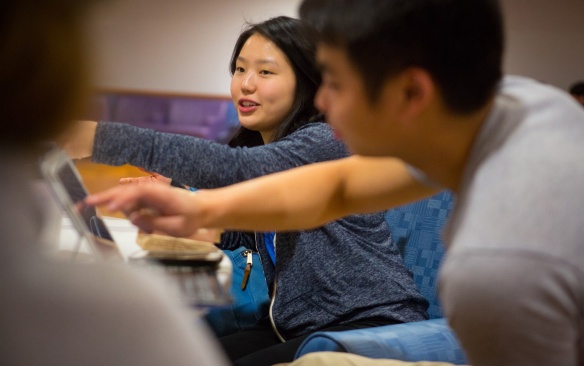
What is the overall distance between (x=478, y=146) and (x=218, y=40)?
204 inches

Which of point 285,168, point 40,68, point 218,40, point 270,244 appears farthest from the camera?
point 218,40

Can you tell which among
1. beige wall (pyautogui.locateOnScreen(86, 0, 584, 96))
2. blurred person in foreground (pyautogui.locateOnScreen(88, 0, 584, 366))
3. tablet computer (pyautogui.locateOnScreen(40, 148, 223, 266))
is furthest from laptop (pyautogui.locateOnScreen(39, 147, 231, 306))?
beige wall (pyautogui.locateOnScreen(86, 0, 584, 96))

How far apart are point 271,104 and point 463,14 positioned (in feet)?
3.76

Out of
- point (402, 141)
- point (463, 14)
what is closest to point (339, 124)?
point (402, 141)

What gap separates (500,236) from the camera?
31.2 inches

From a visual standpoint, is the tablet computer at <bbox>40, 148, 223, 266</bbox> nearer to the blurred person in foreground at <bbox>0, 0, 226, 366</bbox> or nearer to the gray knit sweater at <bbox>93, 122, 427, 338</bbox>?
the gray knit sweater at <bbox>93, 122, 427, 338</bbox>

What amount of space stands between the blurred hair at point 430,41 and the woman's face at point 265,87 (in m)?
1.06

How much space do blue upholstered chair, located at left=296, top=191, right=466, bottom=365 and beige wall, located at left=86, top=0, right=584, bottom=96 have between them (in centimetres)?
409

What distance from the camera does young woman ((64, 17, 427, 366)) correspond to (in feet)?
5.00

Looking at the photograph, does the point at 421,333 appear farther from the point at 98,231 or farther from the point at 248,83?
the point at 248,83

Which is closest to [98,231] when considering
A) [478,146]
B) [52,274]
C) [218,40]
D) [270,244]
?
[270,244]

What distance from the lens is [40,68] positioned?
509 mm

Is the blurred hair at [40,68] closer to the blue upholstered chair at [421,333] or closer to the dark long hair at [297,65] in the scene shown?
the blue upholstered chair at [421,333]

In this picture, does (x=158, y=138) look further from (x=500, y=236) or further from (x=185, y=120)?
(x=185, y=120)
